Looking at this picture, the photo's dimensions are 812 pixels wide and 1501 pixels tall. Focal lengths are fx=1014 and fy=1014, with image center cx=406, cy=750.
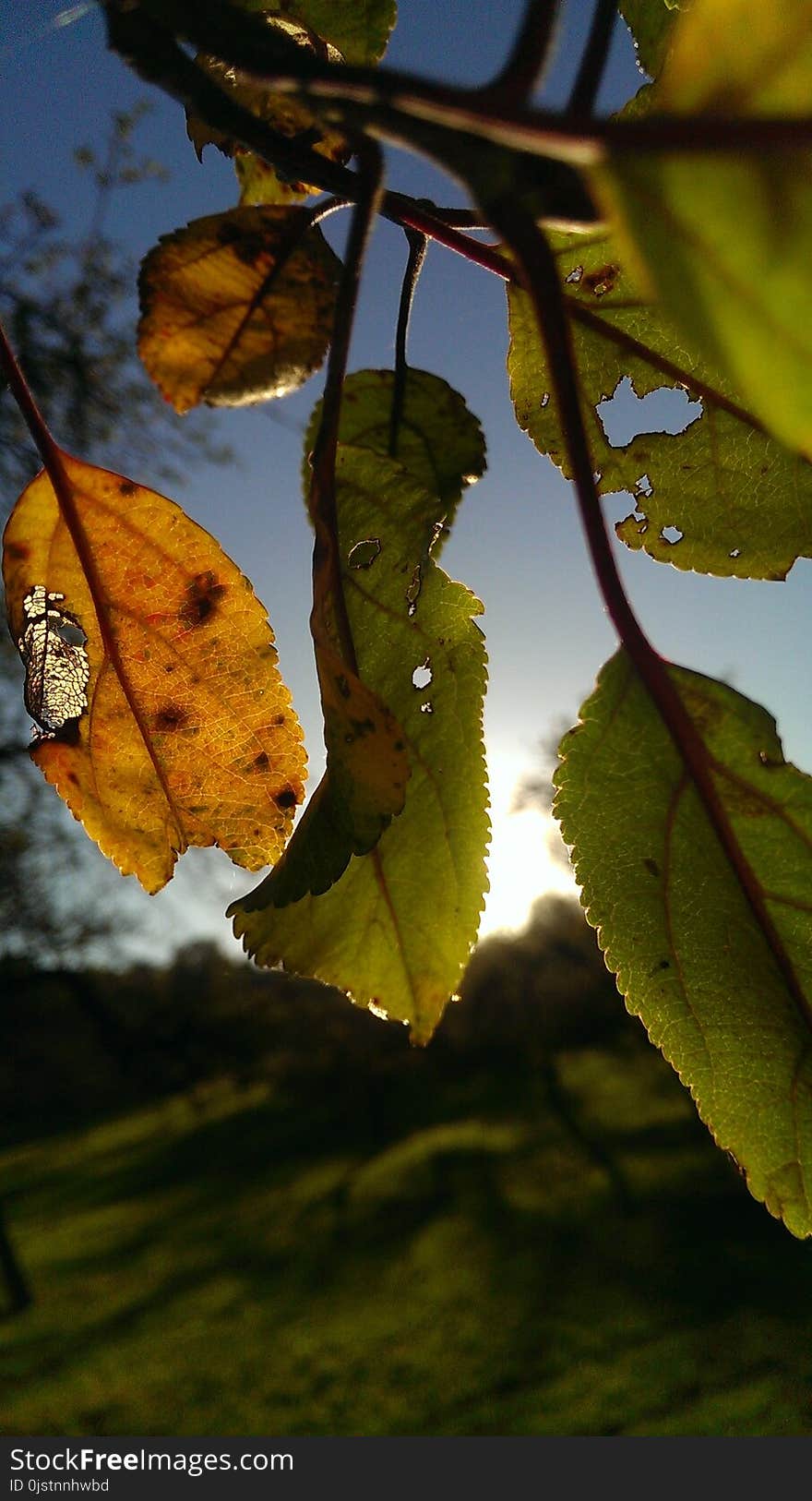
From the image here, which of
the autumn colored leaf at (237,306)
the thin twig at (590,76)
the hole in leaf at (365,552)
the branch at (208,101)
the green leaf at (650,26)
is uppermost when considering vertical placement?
the green leaf at (650,26)

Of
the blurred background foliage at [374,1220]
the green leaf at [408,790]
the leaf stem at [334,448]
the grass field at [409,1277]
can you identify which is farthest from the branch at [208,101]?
the grass field at [409,1277]

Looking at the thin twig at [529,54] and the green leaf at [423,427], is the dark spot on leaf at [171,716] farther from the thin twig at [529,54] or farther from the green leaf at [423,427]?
the thin twig at [529,54]

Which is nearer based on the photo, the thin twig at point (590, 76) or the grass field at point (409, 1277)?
the thin twig at point (590, 76)

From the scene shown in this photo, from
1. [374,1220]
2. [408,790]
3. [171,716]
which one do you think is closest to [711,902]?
[408,790]

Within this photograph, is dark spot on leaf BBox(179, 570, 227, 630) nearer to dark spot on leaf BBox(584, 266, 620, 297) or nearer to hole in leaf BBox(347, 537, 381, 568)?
hole in leaf BBox(347, 537, 381, 568)

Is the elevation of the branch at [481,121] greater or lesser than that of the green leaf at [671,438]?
lesser

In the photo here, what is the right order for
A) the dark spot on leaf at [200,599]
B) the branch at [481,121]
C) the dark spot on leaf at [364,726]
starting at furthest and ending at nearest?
the dark spot on leaf at [200,599] < the dark spot on leaf at [364,726] < the branch at [481,121]

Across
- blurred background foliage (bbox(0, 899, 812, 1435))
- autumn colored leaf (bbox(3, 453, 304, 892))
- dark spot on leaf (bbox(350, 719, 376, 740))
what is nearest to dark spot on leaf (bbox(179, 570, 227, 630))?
autumn colored leaf (bbox(3, 453, 304, 892))
